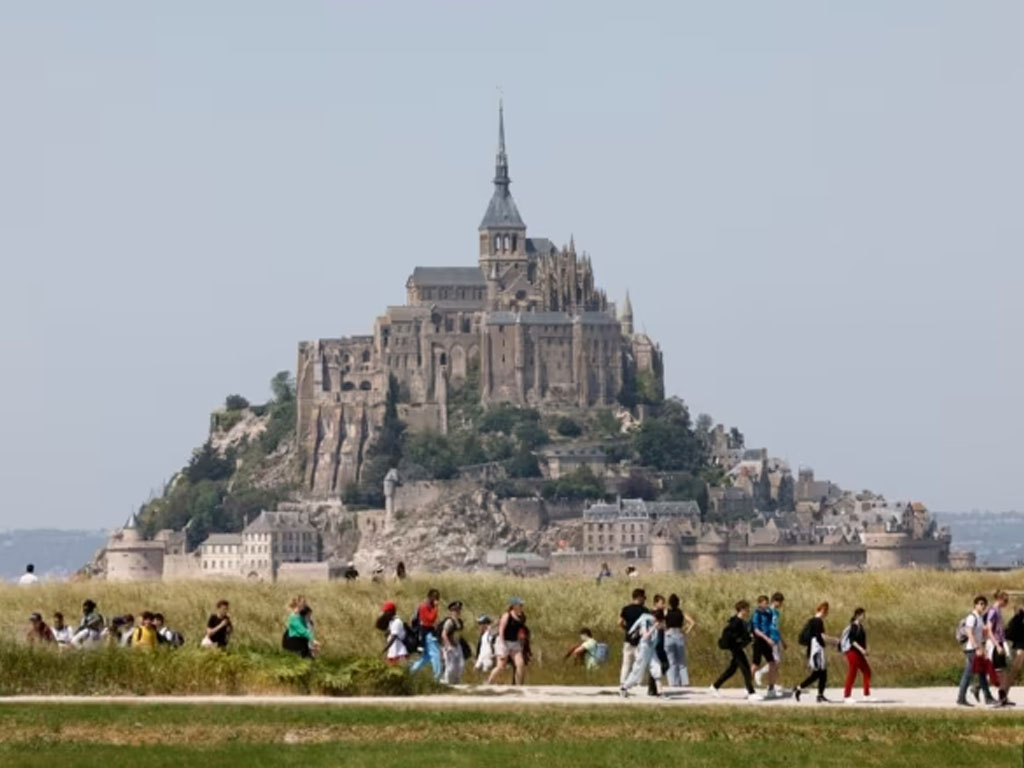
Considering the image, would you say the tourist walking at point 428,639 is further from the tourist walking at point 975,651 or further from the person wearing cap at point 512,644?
the tourist walking at point 975,651

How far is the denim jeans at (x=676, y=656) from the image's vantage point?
37469mm

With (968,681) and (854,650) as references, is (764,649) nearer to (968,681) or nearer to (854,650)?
(854,650)

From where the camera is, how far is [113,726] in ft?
101

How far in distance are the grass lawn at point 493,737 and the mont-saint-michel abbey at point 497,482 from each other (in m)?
144

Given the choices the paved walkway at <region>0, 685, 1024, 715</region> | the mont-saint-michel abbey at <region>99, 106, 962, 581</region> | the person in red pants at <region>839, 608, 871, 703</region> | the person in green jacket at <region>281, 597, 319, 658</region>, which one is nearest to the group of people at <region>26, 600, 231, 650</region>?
the person in green jacket at <region>281, 597, 319, 658</region>

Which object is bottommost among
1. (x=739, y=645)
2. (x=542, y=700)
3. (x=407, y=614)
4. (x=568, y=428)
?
(x=542, y=700)

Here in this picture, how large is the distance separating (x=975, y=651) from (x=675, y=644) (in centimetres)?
466

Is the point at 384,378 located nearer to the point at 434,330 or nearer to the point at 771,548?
the point at 434,330

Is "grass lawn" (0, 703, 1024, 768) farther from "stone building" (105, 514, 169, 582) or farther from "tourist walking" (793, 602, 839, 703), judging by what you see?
"stone building" (105, 514, 169, 582)

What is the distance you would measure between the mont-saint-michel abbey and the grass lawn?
5682 inches

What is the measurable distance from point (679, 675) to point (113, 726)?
9442 mm

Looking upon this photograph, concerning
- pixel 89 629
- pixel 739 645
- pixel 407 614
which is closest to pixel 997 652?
pixel 739 645

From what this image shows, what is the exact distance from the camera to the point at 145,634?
37469mm

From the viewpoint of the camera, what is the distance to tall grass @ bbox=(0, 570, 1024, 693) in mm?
35375
